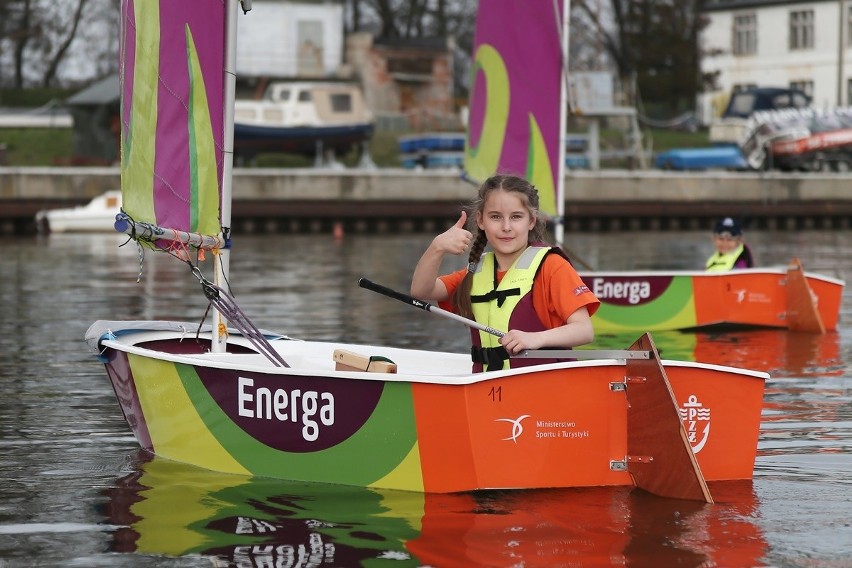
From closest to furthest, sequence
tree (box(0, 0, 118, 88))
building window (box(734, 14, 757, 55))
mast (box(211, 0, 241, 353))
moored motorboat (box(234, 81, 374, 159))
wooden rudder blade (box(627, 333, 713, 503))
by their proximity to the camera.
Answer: wooden rudder blade (box(627, 333, 713, 503))
mast (box(211, 0, 241, 353))
moored motorboat (box(234, 81, 374, 159))
tree (box(0, 0, 118, 88))
building window (box(734, 14, 757, 55))

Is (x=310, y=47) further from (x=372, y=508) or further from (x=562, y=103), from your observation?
(x=372, y=508)

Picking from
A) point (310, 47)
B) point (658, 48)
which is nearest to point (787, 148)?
point (658, 48)

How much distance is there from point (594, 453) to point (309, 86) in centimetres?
3683

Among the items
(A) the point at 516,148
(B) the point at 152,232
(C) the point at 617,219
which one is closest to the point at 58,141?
(C) the point at 617,219

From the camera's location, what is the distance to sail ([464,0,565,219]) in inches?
653

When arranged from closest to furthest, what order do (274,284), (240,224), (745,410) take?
(745,410)
(274,284)
(240,224)

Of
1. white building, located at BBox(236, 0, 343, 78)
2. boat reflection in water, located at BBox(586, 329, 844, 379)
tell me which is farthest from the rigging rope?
white building, located at BBox(236, 0, 343, 78)

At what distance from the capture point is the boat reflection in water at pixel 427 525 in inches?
249

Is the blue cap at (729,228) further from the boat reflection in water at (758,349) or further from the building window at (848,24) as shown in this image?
the building window at (848,24)

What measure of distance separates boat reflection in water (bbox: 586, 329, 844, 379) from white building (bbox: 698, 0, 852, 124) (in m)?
40.7

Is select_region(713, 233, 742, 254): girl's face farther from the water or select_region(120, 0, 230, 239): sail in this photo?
select_region(120, 0, 230, 239): sail

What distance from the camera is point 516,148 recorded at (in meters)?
16.9

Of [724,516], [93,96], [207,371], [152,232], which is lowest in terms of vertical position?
[724,516]

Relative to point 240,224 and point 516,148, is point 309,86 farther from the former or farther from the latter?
point 516,148
